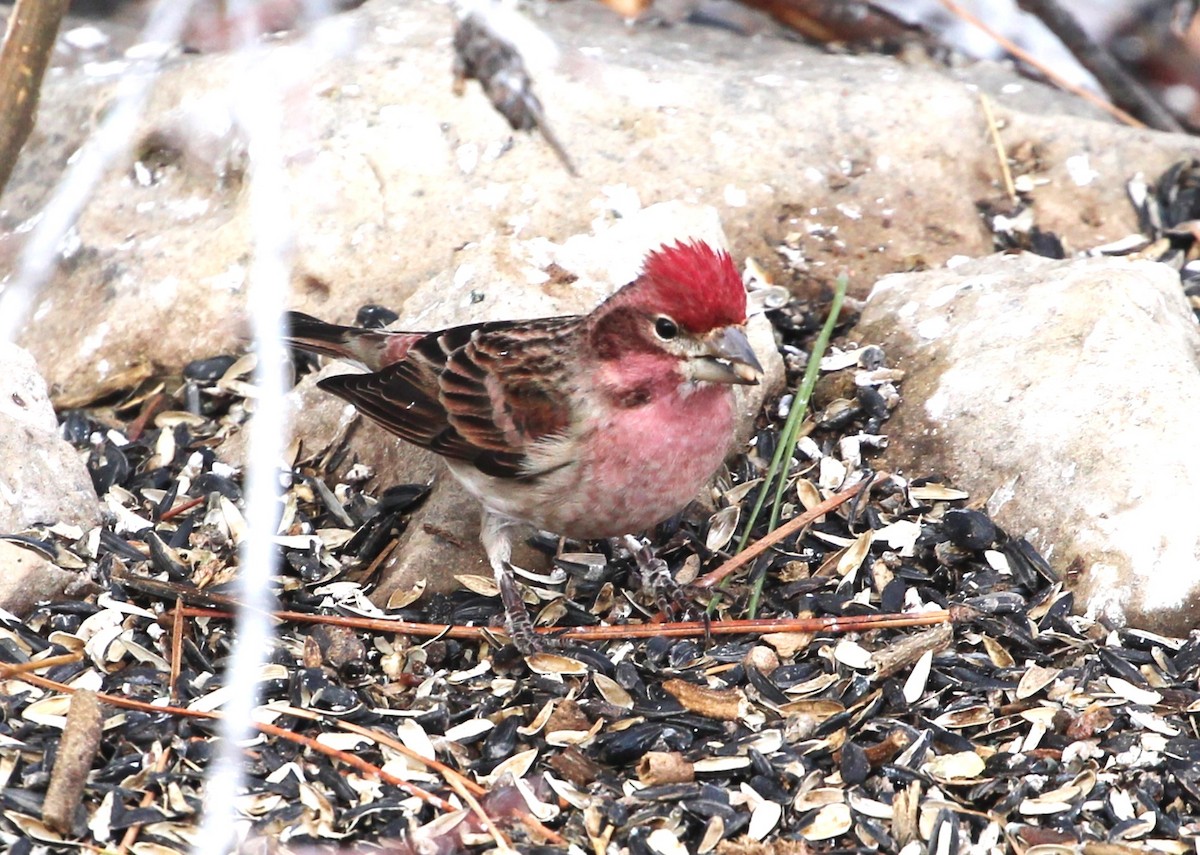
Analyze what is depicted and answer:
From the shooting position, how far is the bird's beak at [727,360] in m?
4.60

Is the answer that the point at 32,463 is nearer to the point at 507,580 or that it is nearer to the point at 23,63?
the point at 507,580

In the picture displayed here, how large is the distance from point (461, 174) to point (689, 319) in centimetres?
219

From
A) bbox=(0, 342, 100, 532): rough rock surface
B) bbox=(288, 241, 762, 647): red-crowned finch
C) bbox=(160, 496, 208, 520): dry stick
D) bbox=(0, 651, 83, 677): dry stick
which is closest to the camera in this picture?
bbox=(0, 651, 83, 677): dry stick

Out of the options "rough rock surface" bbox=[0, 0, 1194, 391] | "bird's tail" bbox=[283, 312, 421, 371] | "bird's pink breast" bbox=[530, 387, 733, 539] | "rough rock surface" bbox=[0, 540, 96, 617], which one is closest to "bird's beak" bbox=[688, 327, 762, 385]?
"bird's pink breast" bbox=[530, 387, 733, 539]

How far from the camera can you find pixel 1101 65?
7.91 metres

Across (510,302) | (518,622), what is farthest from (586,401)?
(510,302)

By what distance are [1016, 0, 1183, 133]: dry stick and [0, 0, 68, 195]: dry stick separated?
573 centimetres

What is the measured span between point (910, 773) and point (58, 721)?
252 centimetres

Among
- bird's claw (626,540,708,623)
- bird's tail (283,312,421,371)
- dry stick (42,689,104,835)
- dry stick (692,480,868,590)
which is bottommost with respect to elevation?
bird's claw (626,540,708,623)

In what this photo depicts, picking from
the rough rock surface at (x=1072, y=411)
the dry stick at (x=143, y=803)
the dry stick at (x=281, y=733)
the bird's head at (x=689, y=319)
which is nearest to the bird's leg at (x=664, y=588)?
the bird's head at (x=689, y=319)

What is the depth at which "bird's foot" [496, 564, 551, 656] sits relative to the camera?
486 cm

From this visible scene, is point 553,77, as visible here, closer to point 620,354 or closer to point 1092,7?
→ point 620,354

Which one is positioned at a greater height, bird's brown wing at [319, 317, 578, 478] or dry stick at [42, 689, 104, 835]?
bird's brown wing at [319, 317, 578, 478]

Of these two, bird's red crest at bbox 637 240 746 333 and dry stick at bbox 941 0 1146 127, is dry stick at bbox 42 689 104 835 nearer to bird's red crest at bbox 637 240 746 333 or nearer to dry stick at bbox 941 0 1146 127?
bird's red crest at bbox 637 240 746 333
